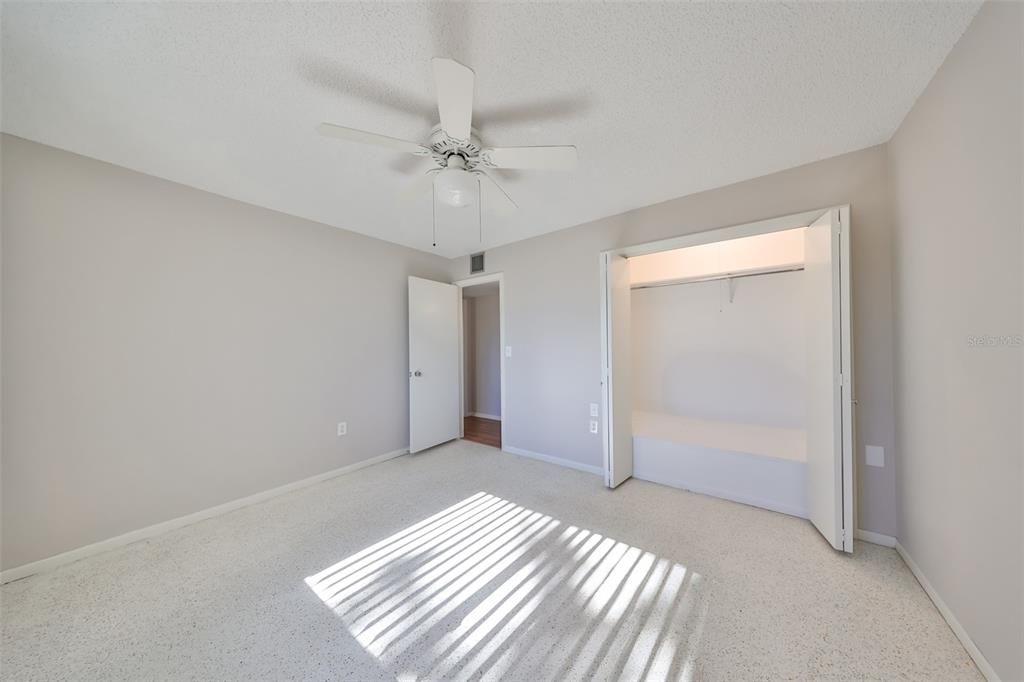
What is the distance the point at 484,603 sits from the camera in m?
1.52

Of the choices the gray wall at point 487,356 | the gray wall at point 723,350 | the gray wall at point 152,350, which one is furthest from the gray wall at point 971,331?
the gray wall at point 487,356

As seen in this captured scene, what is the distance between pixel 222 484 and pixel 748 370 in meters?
4.48

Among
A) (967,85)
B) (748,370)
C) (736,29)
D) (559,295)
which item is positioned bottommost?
(748,370)

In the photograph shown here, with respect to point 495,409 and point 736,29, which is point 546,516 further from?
point 495,409

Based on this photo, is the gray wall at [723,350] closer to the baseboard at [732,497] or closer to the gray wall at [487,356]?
the baseboard at [732,497]

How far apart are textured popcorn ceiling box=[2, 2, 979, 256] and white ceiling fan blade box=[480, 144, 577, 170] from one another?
0.21m

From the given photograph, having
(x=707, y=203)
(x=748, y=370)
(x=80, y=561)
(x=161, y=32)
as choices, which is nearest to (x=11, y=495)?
(x=80, y=561)

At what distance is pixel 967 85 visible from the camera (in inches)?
47.7

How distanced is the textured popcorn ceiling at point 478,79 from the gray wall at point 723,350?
1.36 metres

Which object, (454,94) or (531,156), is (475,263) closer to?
(531,156)

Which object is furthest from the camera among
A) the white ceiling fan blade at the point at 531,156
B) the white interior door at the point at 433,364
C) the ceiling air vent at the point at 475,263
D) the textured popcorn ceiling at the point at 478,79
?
the ceiling air vent at the point at 475,263

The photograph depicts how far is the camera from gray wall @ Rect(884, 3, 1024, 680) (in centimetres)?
103

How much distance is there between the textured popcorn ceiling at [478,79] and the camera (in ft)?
3.80

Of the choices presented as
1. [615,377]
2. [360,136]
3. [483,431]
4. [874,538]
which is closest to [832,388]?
[874,538]
